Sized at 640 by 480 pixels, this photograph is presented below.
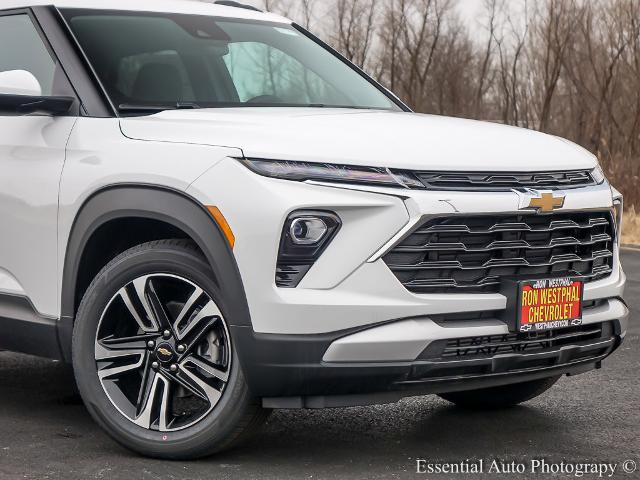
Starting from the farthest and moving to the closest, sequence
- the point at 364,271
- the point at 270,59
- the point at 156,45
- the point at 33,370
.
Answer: the point at 33,370 → the point at 270,59 → the point at 156,45 → the point at 364,271

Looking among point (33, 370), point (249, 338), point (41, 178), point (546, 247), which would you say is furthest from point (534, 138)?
point (33, 370)

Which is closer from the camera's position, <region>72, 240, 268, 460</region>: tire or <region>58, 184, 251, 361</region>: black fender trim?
<region>58, 184, 251, 361</region>: black fender trim

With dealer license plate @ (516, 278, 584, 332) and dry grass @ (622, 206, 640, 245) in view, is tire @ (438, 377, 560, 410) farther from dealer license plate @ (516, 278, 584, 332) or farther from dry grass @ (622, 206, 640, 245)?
dry grass @ (622, 206, 640, 245)

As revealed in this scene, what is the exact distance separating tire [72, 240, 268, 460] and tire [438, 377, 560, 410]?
1.44 metres

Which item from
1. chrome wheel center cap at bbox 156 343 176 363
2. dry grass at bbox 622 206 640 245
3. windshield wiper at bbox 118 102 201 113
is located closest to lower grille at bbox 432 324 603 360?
chrome wheel center cap at bbox 156 343 176 363

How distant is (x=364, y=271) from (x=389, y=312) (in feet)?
0.55

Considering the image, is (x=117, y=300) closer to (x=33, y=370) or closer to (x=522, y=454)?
(x=522, y=454)

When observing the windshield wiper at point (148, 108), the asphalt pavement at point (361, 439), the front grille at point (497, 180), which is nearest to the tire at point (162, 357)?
the asphalt pavement at point (361, 439)

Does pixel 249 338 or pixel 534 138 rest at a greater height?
pixel 534 138

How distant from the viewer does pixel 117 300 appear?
15.9 ft

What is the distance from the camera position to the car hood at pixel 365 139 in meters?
4.42

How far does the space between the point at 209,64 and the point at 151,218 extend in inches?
54.0

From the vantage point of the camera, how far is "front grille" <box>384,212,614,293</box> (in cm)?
437

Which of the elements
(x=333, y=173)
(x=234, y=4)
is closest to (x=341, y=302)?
(x=333, y=173)
